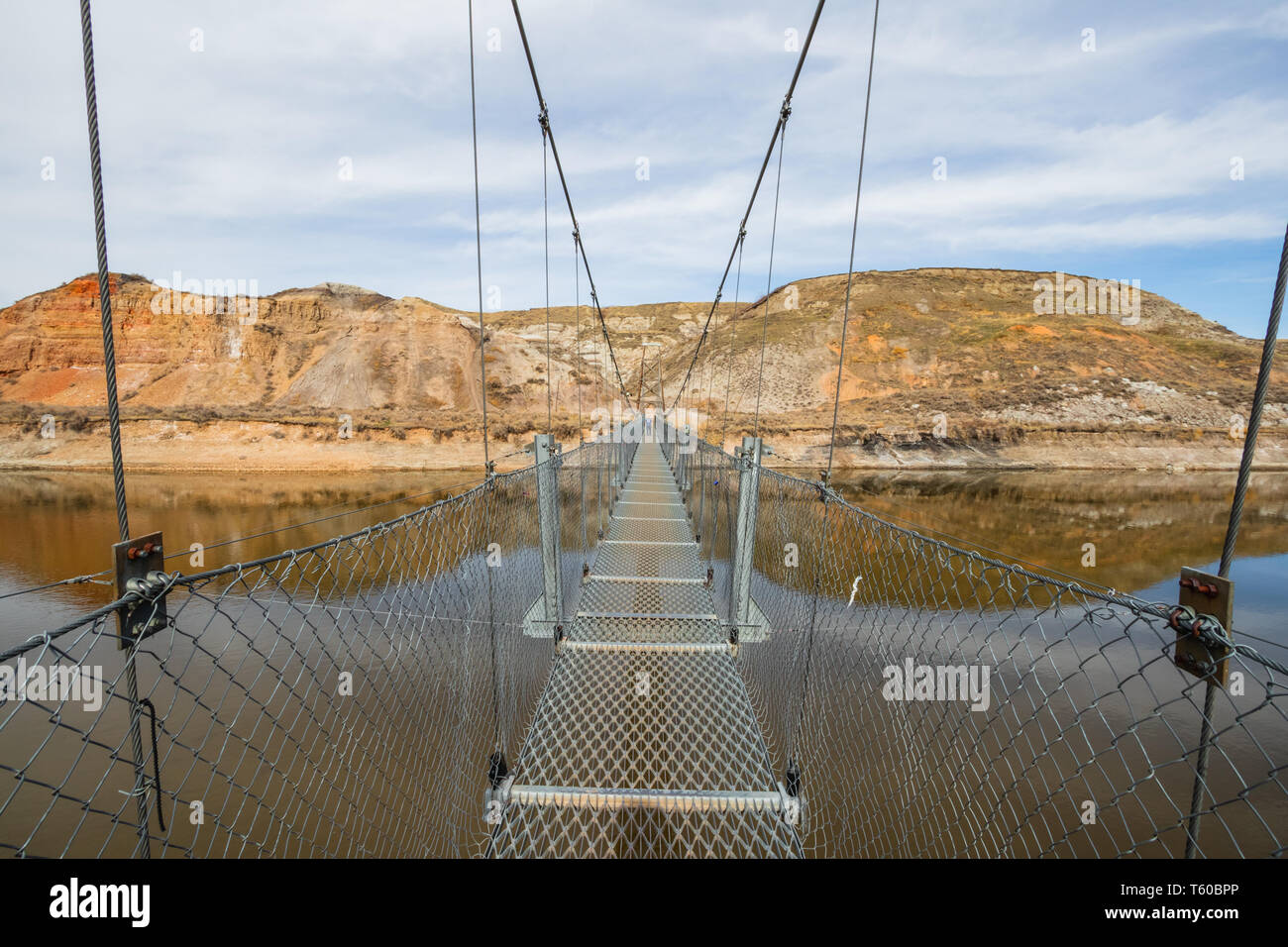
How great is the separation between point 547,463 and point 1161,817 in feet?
15.6

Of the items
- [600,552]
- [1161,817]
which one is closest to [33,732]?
[600,552]

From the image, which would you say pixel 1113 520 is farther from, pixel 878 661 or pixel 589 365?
pixel 589 365

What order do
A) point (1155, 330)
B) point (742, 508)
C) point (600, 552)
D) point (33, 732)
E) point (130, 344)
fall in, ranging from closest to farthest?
point (742, 508) → point (33, 732) → point (600, 552) → point (130, 344) → point (1155, 330)

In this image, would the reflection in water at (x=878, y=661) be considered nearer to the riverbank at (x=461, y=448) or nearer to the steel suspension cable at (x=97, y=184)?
the steel suspension cable at (x=97, y=184)

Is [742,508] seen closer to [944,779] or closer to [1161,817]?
[944,779]

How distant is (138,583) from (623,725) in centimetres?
203

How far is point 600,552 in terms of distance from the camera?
5.11m

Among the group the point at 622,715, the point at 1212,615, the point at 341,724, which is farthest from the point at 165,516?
the point at 1212,615

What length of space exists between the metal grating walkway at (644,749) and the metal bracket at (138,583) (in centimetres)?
139

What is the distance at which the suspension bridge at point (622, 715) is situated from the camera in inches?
46.2

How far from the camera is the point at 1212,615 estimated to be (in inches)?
41.1

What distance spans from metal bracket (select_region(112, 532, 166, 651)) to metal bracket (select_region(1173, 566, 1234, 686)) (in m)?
1.93

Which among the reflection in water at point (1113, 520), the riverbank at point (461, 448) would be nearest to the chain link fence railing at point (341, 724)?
the reflection in water at point (1113, 520)
